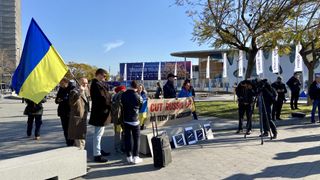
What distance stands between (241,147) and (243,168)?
7.13 ft

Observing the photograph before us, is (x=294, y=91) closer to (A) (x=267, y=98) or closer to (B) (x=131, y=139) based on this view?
(A) (x=267, y=98)

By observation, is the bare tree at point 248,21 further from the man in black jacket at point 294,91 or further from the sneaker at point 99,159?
the sneaker at point 99,159

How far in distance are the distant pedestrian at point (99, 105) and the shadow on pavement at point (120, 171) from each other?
2.47ft

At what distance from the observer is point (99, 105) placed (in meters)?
7.86

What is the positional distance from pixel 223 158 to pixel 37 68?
Result: 4436 millimetres

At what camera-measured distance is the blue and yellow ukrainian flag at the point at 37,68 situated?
718cm

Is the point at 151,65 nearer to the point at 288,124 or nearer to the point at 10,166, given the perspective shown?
the point at 288,124

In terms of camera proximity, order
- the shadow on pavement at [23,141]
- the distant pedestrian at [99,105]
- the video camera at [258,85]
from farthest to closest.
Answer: the video camera at [258,85] → the shadow on pavement at [23,141] → the distant pedestrian at [99,105]

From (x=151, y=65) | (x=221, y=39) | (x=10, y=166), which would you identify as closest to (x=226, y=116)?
(x=221, y=39)

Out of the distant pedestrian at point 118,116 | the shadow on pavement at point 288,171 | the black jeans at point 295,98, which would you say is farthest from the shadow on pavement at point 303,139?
the black jeans at point 295,98

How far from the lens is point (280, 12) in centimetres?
1644

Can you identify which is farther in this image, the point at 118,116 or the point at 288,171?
the point at 118,116

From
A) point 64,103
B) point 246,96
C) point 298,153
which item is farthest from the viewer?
point 246,96

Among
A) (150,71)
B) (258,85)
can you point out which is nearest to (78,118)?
(258,85)
